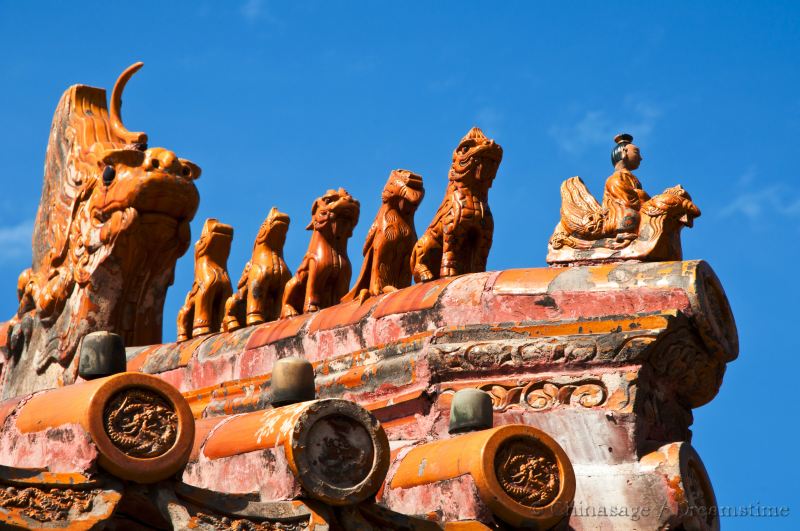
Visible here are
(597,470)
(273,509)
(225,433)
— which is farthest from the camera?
(597,470)

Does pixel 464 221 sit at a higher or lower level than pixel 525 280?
higher

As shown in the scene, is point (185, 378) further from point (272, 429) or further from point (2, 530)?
point (2, 530)

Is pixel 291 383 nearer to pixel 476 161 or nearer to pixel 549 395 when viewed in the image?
pixel 549 395

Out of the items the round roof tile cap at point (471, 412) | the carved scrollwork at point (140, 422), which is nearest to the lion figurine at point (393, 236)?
the round roof tile cap at point (471, 412)

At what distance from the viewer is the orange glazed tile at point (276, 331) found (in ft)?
49.8

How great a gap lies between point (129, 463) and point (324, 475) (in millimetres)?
1228

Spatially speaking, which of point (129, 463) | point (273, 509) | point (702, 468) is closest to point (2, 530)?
point (129, 463)

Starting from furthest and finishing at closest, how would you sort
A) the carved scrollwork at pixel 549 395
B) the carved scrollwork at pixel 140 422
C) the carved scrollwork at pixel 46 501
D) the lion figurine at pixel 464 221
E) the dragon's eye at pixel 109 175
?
the dragon's eye at pixel 109 175 < the lion figurine at pixel 464 221 < the carved scrollwork at pixel 549 395 < the carved scrollwork at pixel 140 422 < the carved scrollwork at pixel 46 501

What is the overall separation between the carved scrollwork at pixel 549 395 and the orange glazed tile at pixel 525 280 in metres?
0.93

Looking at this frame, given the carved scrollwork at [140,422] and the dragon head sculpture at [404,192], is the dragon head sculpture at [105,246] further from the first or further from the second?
the carved scrollwork at [140,422]

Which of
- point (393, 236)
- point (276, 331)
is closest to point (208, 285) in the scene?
point (276, 331)

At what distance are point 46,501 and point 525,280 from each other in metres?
5.76

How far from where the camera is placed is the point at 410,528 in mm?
9969

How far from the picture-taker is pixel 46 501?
8.81 metres
